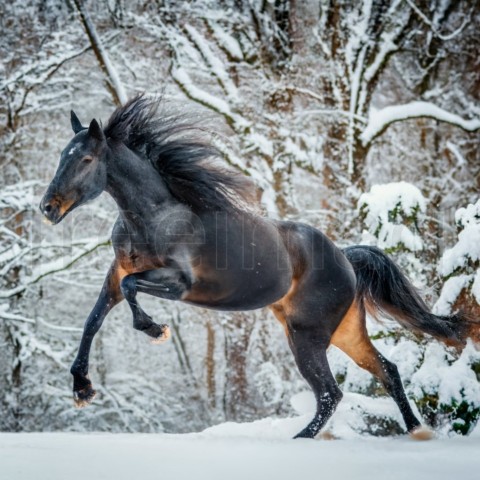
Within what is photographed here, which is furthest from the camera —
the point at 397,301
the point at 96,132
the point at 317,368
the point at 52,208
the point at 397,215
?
the point at 397,215

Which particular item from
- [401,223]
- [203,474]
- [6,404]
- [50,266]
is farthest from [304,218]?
[203,474]

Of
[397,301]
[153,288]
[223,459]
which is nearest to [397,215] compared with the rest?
[397,301]

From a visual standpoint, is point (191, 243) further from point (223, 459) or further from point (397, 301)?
point (397, 301)

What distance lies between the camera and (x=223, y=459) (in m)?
4.01

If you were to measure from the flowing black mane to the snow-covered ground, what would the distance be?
5.45 feet

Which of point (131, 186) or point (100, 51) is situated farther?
point (100, 51)

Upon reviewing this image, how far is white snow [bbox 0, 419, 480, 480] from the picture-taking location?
3.61m

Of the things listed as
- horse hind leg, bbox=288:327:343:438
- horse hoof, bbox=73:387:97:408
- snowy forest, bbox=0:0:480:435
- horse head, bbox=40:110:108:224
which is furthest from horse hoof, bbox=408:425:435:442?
snowy forest, bbox=0:0:480:435

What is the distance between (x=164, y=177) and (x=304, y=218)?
8.93m

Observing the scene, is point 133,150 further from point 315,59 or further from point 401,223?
point 315,59

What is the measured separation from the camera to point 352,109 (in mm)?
14211

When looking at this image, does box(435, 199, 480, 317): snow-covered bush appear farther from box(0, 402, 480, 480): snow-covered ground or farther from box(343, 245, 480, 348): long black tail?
box(0, 402, 480, 480): snow-covered ground

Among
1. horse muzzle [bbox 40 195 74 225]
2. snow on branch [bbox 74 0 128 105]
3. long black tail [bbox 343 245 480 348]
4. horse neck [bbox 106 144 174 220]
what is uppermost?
snow on branch [bbox 74 0 128 105]

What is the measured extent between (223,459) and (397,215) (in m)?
5.05
